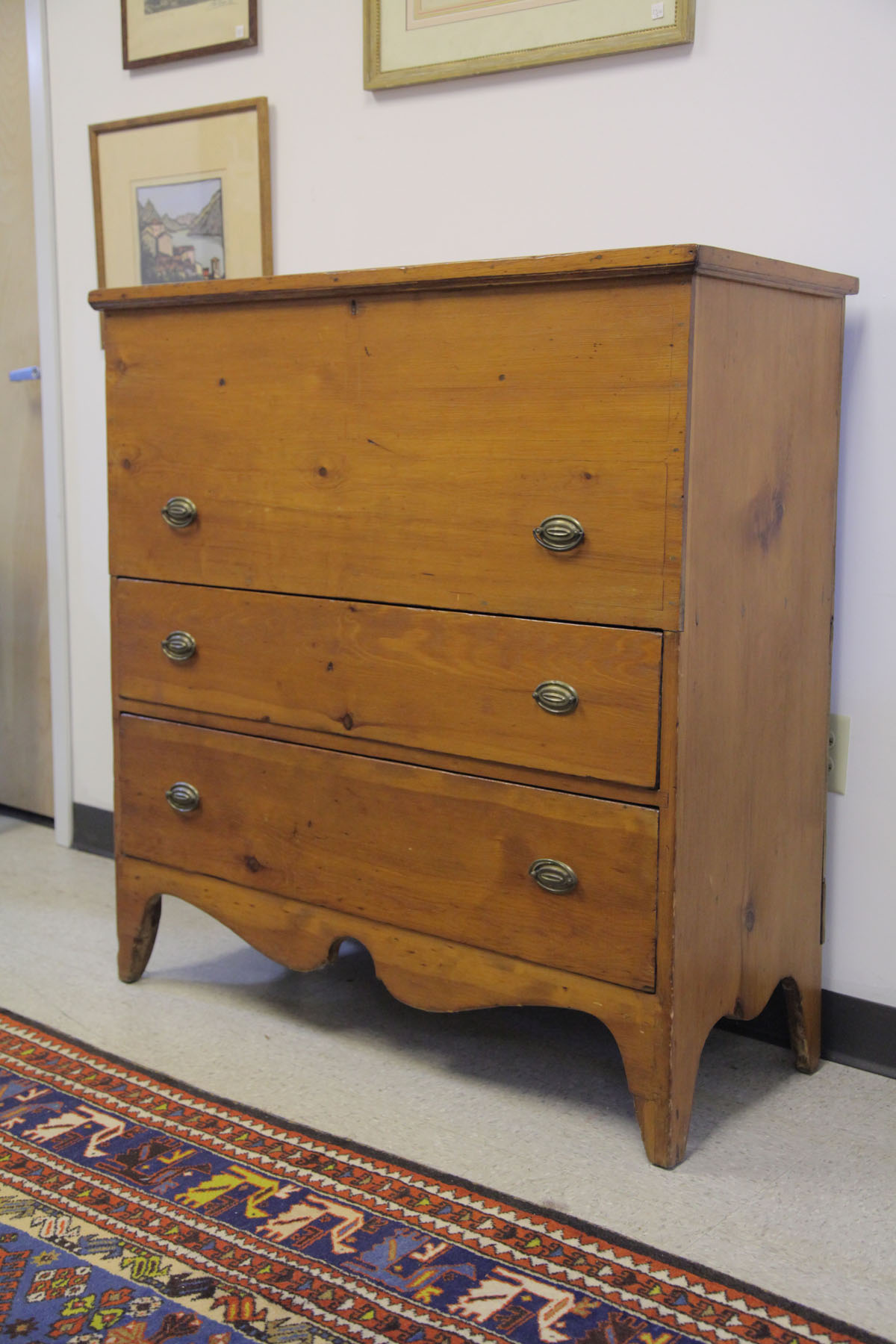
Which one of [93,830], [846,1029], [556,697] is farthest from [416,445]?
[93,830]

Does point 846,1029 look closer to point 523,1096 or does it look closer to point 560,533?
point 523,1096

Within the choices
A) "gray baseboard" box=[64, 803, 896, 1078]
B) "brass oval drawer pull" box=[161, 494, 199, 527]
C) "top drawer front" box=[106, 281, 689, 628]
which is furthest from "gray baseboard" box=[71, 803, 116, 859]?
"gray baseboard" box=[64, 803, 896, 1078]

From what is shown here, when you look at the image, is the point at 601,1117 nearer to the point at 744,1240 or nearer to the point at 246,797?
the point at 744,1240

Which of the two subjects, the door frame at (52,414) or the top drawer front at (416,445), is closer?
the top drawer front at (416,445)

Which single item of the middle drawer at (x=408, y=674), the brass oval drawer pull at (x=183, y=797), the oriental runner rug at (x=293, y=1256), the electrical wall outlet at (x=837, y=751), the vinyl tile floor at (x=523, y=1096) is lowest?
the vinyl tile floor at (x=523, y=1096)

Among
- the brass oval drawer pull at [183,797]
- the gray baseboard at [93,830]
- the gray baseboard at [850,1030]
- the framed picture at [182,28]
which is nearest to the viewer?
the gray baseboard at [850,1030]

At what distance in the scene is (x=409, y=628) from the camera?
1.63m

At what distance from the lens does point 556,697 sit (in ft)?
4.97

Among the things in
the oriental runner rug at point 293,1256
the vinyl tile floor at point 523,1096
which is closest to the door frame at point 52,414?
the vinyl tile floor at point 523,1096

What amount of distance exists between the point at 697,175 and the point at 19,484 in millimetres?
1754

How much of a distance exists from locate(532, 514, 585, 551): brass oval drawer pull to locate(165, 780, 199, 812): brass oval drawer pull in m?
0.74

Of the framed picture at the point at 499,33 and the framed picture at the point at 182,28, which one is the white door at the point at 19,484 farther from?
the framed picture at the point at 499,33

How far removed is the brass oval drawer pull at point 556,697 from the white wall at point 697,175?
52 centimetres

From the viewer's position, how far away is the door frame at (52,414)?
2.61 metres
